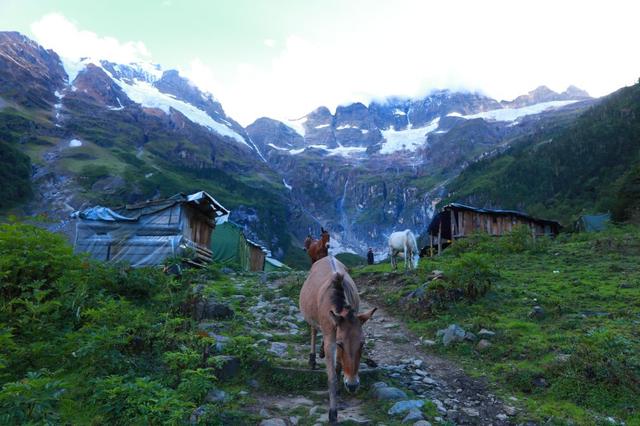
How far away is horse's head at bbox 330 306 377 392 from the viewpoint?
212 inches

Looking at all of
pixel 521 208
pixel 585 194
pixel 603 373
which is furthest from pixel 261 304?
pixel 521 208

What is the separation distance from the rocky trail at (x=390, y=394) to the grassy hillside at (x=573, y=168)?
7485 centimetres

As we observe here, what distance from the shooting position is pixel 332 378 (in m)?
5.82

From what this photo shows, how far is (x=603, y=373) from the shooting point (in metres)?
6.50

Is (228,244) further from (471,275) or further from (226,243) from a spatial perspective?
(471,275)

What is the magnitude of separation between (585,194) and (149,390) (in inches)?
3835

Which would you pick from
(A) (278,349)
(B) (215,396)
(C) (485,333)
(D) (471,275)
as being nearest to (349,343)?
(B) (215,396)

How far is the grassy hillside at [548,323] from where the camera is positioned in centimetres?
629

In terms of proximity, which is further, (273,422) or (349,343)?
(273,422)

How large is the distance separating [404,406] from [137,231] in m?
22.3

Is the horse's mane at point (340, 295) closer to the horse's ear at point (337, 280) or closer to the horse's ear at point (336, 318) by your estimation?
the horse's ear at point (337, 280)

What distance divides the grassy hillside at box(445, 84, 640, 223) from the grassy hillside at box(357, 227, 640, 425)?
219 feet

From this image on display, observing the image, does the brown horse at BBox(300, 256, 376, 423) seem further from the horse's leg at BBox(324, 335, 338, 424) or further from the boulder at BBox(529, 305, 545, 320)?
the boulder at BBox(529, 305, 545, 320)


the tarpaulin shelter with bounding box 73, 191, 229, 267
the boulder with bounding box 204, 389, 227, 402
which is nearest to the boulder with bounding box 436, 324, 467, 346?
the boulder with bounding box 204, 389, 227, 402
